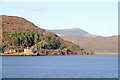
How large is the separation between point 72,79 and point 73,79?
26cm

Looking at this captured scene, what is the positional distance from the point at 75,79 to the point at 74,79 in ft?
1.15

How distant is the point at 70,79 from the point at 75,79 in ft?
2.74

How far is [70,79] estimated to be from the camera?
197 feet

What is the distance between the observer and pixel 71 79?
60219mm

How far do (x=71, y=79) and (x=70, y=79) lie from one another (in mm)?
212

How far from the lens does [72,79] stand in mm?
60375

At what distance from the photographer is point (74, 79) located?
60438 millimetres

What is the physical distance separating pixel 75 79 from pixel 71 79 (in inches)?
26.4

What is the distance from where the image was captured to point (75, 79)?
60.1 meters

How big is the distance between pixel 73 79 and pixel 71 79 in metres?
0.49

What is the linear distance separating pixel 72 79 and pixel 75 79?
0.55m
